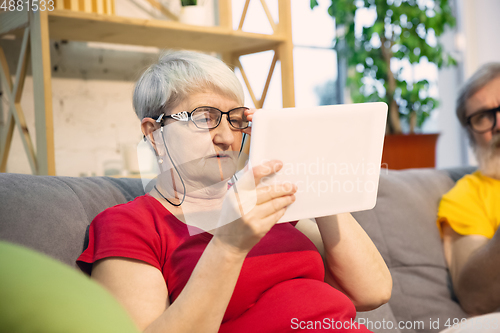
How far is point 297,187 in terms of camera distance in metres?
0.68

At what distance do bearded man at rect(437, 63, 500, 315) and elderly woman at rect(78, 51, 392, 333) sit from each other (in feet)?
1.62

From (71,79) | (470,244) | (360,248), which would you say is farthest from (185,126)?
(71,79)

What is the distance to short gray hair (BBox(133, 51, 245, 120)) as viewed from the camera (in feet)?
2.78

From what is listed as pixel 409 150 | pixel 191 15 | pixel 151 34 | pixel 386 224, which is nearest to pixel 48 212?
pixel 386 224

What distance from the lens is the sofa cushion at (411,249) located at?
1259 mm

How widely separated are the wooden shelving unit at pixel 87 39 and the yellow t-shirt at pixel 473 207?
85cm

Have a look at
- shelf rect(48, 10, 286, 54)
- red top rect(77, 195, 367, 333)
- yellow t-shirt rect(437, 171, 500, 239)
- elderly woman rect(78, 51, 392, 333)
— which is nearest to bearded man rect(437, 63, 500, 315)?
yellow t-shirt rect(437, 171, 500, 239)

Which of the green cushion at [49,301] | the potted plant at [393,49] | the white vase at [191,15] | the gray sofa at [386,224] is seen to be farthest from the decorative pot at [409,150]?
the green cushion at [49,301]

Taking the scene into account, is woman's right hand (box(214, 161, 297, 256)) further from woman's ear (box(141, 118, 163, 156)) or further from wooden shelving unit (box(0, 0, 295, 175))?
wooden shelving unit (box(0, 0, 295, 175))

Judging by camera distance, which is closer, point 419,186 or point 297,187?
point 297,187

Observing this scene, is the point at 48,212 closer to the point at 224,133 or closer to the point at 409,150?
the point at 224,133

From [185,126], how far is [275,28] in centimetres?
138

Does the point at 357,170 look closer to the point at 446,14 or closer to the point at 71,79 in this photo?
the point at 71,79

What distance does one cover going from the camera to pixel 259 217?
2.12 feet
